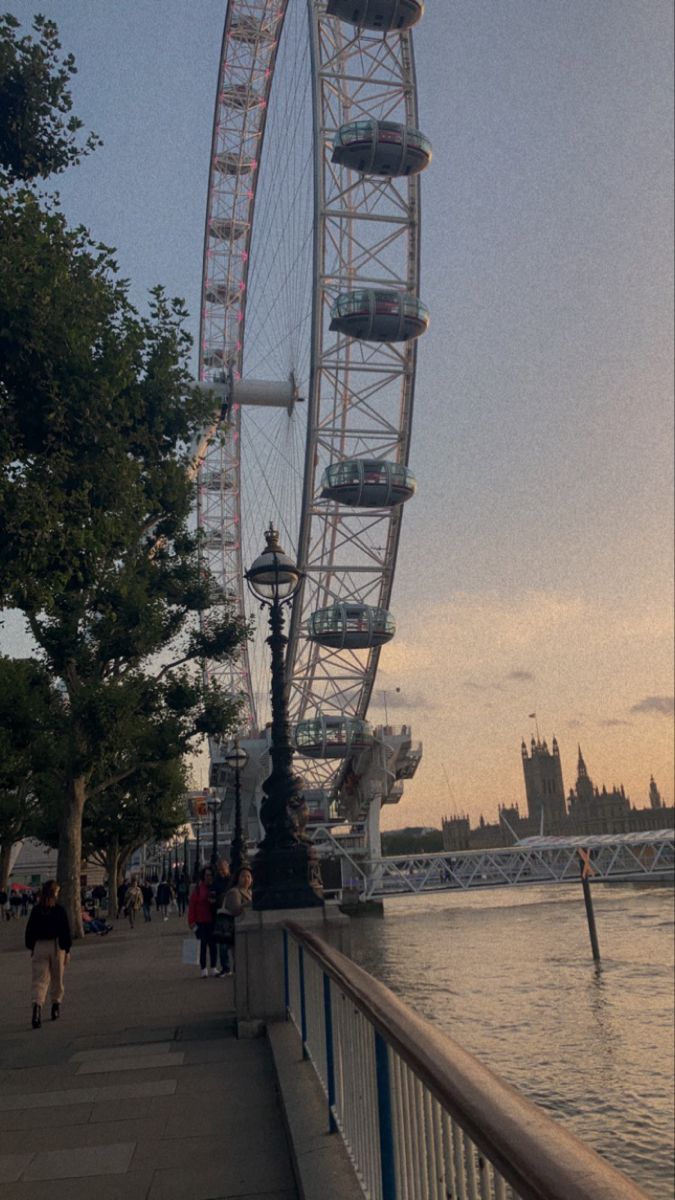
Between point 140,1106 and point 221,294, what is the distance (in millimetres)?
61188

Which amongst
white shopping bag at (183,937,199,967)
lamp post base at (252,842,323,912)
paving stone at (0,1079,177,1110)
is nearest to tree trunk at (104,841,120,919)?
white shopping bag at (183,937,199,967)

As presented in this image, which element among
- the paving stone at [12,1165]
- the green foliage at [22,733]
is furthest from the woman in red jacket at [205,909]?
the green foliage at [22,733]

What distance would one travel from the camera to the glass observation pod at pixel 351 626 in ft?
198

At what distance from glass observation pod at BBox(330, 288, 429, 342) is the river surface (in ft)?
93.8

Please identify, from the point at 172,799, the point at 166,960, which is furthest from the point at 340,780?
the point at 166,960

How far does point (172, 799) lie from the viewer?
190 feet

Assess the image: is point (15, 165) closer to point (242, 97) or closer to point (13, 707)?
point (13, 707)

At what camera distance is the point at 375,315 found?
49.9 metres

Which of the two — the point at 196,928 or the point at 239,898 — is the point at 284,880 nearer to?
the point at 239,898

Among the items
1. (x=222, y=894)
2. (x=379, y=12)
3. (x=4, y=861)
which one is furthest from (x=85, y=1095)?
(x=4, y=861)

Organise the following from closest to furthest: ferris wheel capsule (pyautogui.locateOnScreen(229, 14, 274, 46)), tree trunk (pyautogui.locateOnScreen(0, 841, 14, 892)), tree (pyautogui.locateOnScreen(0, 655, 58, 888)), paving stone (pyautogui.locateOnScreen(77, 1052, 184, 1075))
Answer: paving stone (pyautogui.locateOnScreen(77, 1052, 184, 1075))
tree (pyautogui.locateOnScreen(0, 655, 58, 888))
ferris wheel capsule (pyautogui.locateOnScreen(229, 14, 274, 46))
tree trunk (pyautogui.locateOnScreen(0, 841, 14, 892))

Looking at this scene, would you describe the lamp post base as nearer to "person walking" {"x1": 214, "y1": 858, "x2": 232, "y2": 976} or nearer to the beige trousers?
the beige trousers

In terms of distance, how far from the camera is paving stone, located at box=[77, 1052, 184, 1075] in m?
9.61

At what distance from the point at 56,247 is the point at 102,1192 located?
12.9m
